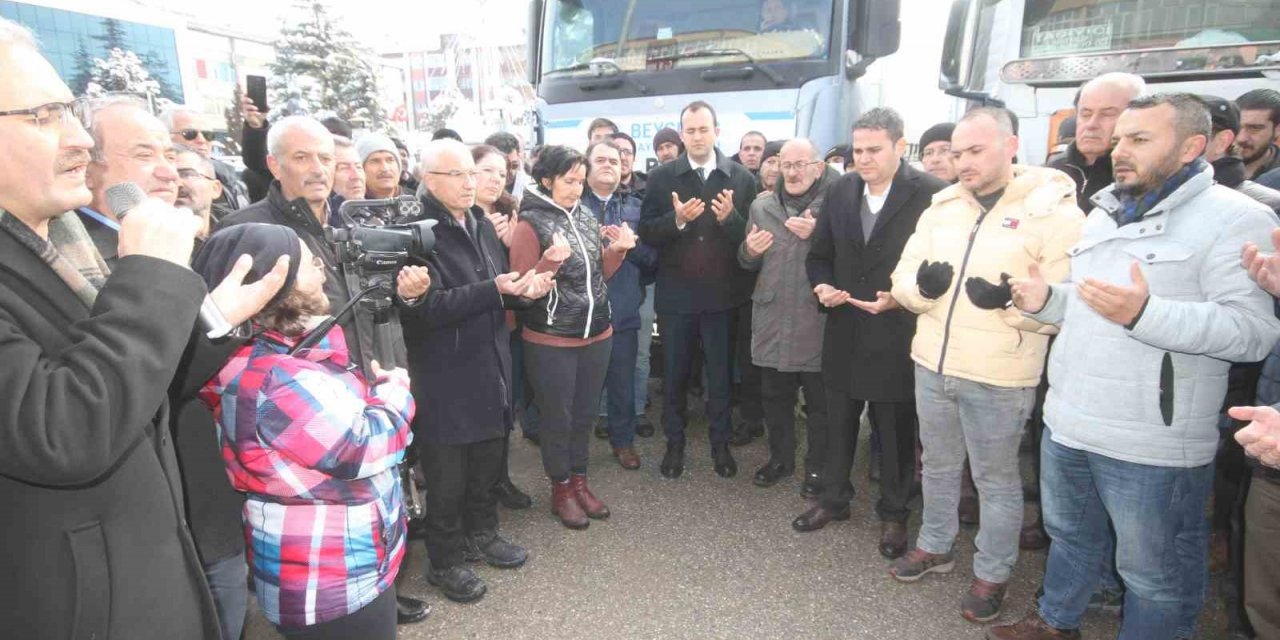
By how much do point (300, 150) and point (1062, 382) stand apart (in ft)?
9.55

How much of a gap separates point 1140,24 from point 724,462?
3.82 m

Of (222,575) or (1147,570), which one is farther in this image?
(1147,570)

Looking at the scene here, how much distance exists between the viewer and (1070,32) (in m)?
4.64

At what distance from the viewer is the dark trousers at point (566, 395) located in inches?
139

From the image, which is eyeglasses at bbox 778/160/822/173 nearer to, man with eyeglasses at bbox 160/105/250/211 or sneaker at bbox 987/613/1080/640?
sneaker at bbox 987/613/1080/640

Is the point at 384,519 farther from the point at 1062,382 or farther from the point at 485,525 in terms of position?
the point at 1062,382

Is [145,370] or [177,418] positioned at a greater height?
[145,370]

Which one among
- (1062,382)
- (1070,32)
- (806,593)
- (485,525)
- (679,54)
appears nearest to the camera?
(1062,382)

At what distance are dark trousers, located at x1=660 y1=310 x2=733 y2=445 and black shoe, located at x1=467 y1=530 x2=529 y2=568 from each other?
1.30 metres

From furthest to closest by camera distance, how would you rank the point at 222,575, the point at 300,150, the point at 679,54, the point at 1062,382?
the point at 679,54 → the point at 300,150 → the point at 1062,382 → the point at 222,575

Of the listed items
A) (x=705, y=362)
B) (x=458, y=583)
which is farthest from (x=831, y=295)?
(x=458, y=583)

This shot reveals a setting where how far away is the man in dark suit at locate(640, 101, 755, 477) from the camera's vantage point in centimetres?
413

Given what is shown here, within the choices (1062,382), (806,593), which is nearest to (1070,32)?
(1062,382)

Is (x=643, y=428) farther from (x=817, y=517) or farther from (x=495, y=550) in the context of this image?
(x=495, y=550)
